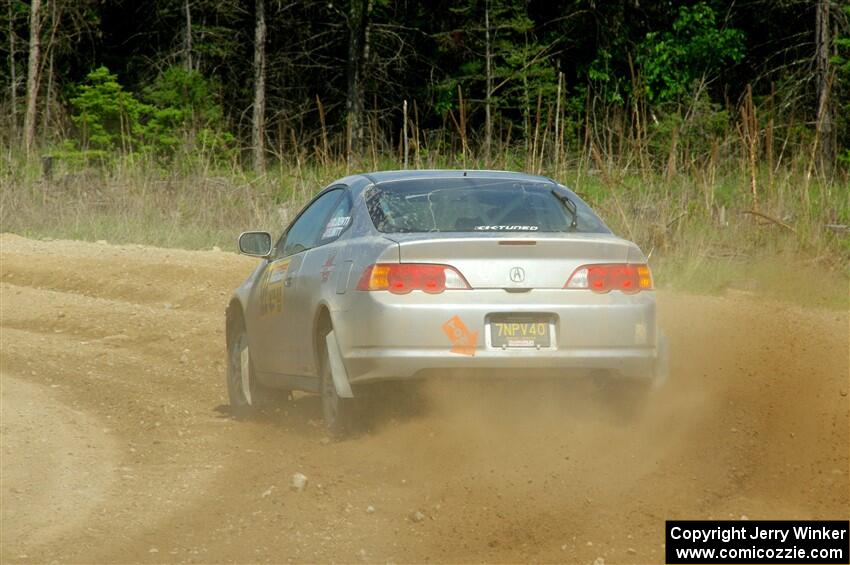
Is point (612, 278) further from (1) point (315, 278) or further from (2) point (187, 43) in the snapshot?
(2) point (187, 43)

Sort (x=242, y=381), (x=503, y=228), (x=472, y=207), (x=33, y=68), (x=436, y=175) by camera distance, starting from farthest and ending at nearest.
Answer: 1. (x=33, y=68)
2. (x=242, y=381)
3. (x=436, y=175)
4. (x=472, y=207)
5. (x=503, y=228)

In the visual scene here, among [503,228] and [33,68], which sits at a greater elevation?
[33,68]

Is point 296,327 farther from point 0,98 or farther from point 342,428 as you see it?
point 0,98

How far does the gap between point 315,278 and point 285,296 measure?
2.07ft

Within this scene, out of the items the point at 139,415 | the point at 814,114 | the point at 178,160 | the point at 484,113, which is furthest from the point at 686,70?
the point at 139,415

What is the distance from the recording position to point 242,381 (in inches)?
383

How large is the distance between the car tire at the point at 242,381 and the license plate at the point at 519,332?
2.71 m

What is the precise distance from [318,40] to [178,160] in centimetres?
2410

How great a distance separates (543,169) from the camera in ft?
58.3

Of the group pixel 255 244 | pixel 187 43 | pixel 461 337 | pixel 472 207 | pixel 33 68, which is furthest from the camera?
pixel 187 43

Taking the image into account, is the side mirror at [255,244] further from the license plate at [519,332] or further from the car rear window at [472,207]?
the license plate at [519,332]

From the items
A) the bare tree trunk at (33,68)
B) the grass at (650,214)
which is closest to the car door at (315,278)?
the grass at (650,214)

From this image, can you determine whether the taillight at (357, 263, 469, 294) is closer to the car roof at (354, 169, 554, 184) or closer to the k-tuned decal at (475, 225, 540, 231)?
the k-tuned decal at (475, 225, 540, 231)

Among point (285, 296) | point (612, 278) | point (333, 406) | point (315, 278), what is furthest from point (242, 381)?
point (612, 278)
